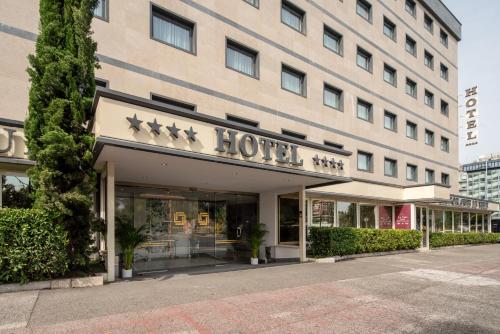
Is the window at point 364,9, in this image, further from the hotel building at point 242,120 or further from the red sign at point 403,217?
the red sign at point 403,217

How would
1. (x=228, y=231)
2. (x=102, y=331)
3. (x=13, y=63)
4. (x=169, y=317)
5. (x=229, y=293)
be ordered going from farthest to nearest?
1. (x=228, y=231)
2. (x=13, y=63)
3. (x=229, y=293)
4. (x=169, y=317)
5. (x=102, y=331)

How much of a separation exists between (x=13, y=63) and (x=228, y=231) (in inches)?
408

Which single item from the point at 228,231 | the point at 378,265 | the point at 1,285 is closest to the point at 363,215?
the point at 378,265

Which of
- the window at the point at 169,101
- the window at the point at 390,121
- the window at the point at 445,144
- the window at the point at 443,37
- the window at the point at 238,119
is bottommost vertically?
the window at the point at 238,119

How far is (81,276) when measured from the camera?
9.55 m

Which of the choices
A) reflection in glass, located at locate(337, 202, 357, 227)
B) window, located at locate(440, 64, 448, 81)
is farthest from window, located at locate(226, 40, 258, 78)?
window, located at locate(440, 64, 448, 81)

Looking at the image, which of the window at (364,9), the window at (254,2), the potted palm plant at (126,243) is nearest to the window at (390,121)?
the window at (364,9)

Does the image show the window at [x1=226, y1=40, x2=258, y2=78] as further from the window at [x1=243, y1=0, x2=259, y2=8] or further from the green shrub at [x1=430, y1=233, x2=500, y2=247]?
the green shrub at [x1=430, y1=233, x2=500, y2=247]

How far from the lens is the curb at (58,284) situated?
27.6ft

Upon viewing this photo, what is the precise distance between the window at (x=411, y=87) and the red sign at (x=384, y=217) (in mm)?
10414

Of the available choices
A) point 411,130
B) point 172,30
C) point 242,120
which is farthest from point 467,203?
point 172,30

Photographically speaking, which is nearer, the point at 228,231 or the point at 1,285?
the point at 1,285

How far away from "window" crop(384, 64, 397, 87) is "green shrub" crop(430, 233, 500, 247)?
11329 millimetres

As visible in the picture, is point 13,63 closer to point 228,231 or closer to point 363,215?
point 228,231
